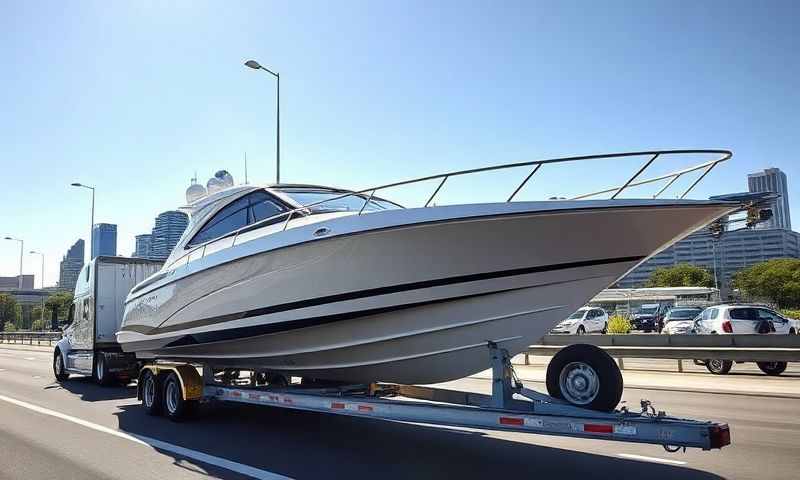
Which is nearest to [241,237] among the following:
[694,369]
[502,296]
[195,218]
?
[195,218]

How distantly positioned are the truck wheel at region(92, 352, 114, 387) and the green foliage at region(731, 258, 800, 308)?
208 ft

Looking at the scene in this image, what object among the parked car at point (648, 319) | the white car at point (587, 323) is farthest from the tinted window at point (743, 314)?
the parked car at point (648, 319)

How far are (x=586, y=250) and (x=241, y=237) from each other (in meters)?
4.24

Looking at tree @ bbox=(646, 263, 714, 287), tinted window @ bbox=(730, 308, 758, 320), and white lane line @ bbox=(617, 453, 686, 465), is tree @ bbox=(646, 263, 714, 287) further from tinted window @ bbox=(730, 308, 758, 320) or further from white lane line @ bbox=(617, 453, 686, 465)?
white lane line @ bbox=(617, 453, 686, 465)

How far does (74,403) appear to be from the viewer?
10.2 meters

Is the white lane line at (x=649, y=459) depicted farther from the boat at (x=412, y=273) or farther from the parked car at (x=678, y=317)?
the parked car at (x=678, y=317)

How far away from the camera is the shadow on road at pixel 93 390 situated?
436 inches

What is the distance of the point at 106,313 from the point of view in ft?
43.3

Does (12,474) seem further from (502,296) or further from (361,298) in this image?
(502,296)

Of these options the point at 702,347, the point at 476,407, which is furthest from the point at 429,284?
the point at 702,347

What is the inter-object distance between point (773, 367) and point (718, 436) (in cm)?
972

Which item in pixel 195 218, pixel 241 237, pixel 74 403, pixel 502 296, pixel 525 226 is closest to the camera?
pixel 525 226

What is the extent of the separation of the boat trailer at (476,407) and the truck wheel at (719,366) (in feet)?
26.0

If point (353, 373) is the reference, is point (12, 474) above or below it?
below
